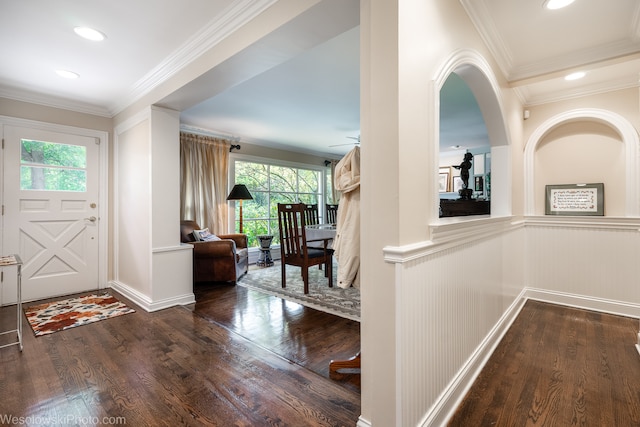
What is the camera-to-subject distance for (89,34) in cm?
221

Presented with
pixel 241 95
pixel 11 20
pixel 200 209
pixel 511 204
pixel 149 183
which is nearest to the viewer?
pixel 11 20

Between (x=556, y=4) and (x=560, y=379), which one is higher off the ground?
(x=556, y=4)

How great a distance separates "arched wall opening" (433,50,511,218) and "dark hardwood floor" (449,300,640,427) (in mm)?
1098

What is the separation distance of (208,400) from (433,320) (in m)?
1.32

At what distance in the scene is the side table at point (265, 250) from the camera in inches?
210

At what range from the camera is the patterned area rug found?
10.3 feet

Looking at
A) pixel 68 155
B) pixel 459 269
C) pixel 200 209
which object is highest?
pixel 68 155

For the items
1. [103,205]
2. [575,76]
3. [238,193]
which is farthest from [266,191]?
[575,76]

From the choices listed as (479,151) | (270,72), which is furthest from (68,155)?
(479,151)

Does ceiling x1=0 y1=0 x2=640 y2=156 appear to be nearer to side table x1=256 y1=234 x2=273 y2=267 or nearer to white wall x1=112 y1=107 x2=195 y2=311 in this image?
white wall x1=112 y1=107 x2=195 y2=311

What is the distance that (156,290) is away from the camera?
312 cm

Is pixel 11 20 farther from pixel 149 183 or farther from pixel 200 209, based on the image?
pixel 200 209

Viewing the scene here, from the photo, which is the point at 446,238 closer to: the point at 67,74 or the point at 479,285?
the point at 479,285

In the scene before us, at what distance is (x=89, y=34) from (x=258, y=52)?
133 centimetres
